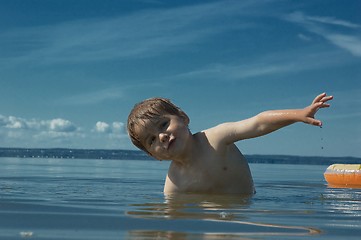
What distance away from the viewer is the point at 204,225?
2518mm

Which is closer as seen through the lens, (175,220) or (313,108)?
(175,220)

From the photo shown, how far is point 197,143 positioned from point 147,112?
550 mm

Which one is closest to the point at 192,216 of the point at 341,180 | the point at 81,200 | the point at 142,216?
the point at 142,216

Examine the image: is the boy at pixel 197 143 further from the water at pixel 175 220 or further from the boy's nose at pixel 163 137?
the water at pixel 175 220

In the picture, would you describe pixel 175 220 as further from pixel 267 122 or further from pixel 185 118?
pixel 185 118

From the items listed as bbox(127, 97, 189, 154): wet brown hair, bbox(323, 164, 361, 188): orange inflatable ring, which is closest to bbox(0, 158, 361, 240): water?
bbox(127, 97, 189, 154): wet brown hair

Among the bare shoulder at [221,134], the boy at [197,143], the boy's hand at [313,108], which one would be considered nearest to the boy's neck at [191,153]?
the boy at [197,143]

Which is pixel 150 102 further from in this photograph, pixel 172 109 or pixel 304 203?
pixel 304 203

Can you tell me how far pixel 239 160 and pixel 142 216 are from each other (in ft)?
7.26

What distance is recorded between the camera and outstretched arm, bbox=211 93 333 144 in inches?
169

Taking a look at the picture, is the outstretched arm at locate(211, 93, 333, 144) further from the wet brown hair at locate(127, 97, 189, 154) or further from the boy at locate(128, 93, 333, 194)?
the wet brown hair at locate(127, 97, 189, 154)

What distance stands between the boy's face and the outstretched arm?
1.17 feet

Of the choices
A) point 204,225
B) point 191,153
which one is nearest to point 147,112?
point 191,153

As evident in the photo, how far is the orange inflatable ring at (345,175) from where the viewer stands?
8.87m
